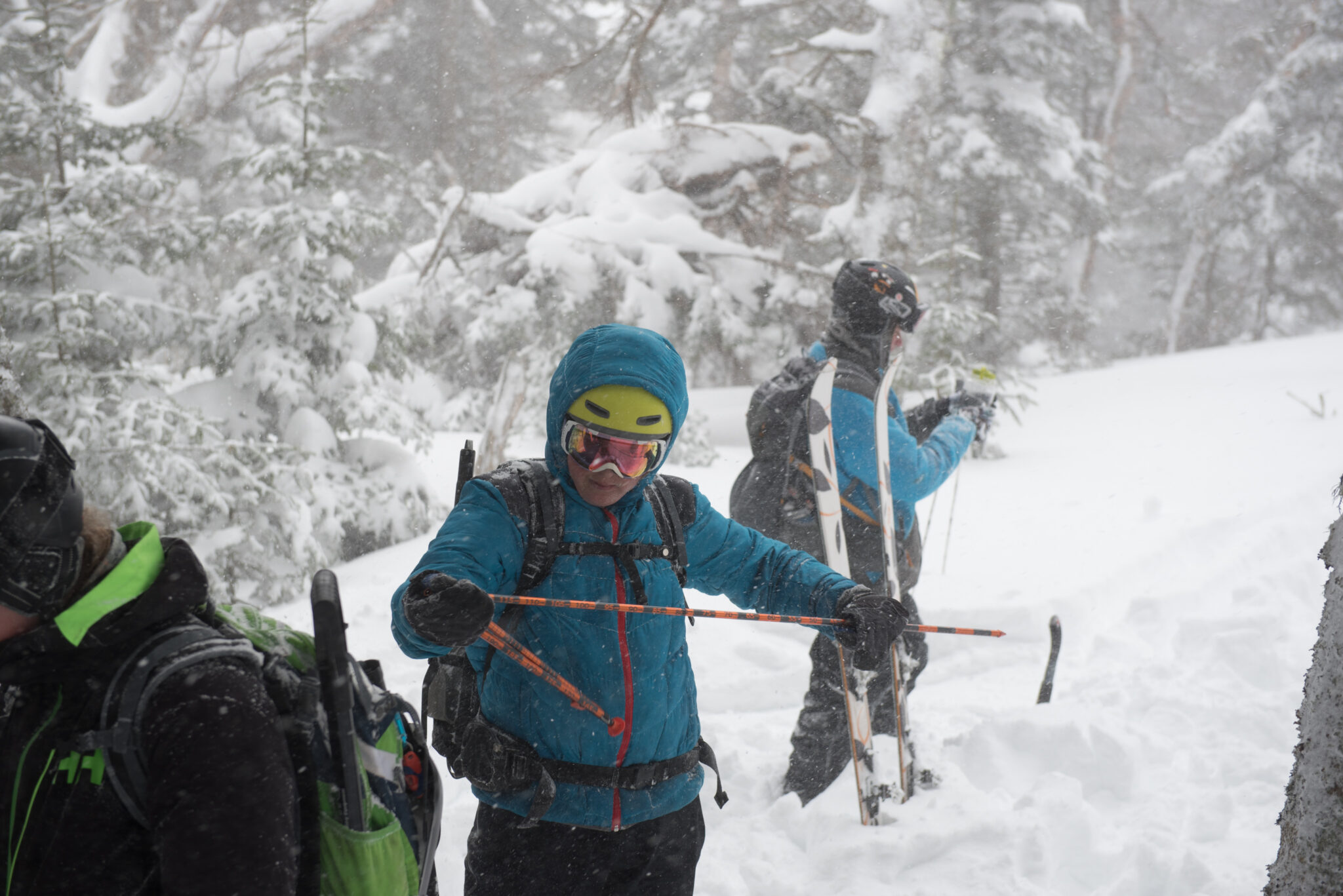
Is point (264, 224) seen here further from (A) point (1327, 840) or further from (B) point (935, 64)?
(B) point (935, 64)

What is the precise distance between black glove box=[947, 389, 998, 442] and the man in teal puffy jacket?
208 centimetres

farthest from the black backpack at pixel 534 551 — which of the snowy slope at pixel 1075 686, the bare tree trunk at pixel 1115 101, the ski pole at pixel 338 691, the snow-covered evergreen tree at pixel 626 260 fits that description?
the bare tree trunk at pixel 1115 101

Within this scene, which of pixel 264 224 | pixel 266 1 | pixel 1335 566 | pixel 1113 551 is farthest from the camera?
pixel 266 1

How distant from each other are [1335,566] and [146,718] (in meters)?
2.62

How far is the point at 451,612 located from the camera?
5.77 feet

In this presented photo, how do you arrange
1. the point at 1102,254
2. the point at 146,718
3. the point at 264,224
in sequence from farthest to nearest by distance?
the point at 1102,254 → the point at 264,224 → the point at 146,718

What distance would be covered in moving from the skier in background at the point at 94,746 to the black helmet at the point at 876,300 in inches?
114

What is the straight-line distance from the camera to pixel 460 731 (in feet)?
7.31

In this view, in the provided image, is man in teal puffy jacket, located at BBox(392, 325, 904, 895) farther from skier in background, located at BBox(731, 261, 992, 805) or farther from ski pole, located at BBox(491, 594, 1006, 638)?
skier in background, located at BBox(731, 261, 992, 805)

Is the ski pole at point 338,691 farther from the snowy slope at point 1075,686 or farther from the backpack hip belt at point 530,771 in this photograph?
the snowy slope at point 1075,686

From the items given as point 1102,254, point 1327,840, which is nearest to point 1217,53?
point 1102,254

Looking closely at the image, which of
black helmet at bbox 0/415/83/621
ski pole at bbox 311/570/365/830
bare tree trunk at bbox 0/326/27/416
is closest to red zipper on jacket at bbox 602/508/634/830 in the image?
ski pole at bbox 311/570/365/830

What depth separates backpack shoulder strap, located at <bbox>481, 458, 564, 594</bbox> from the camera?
2.08m

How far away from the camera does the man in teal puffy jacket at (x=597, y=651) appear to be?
209 centimetres
